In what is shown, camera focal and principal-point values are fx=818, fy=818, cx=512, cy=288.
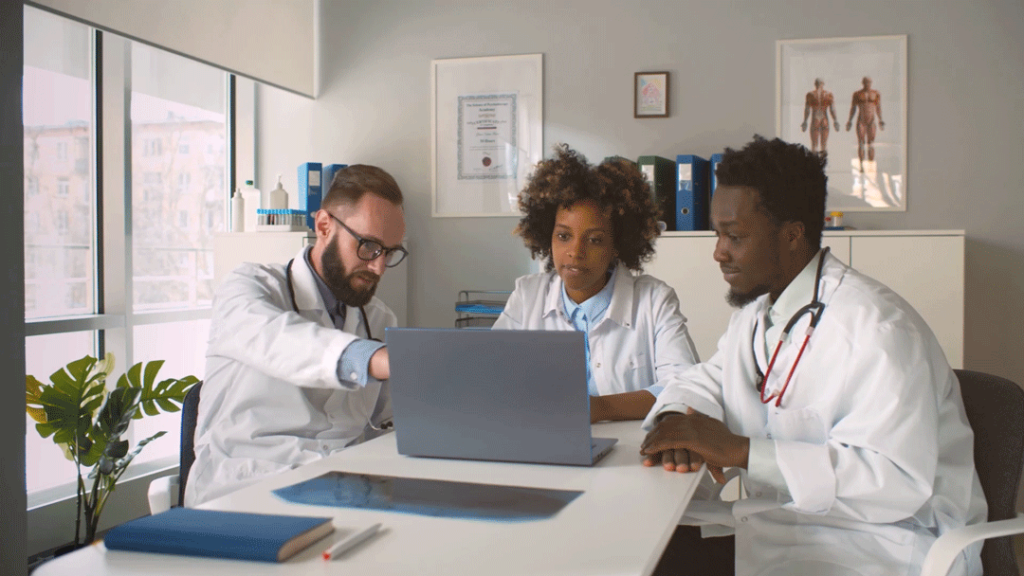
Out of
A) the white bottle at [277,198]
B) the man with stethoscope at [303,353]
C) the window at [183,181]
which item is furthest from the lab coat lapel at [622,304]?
the window at [183,181]

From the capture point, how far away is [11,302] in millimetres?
2428

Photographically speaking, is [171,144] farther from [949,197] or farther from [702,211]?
[949,197]

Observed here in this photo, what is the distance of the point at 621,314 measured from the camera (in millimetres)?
2391

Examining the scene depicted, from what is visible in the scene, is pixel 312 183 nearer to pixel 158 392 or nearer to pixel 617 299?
pixel 158 392

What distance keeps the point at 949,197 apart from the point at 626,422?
248 centimetres

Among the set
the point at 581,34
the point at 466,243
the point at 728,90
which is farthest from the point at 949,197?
the point at 466,243

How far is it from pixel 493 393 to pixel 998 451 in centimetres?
96

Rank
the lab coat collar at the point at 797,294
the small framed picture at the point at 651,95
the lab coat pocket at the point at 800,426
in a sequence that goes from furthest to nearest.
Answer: the small framed picture at the point at 651,95, the lab coat collar at the point at 797,294, the lab coat pocket at the point at 800,426

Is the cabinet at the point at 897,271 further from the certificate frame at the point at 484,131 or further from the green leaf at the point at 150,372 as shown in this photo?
the green leaf at the point at 150,372

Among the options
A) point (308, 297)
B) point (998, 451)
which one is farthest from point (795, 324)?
point (308, 297)

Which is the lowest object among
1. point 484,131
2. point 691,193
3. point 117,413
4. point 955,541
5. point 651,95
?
point 117,413

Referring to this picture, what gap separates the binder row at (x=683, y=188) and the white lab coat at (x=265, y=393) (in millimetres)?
1841

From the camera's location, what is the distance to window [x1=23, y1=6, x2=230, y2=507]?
3.31m

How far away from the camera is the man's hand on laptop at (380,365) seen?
1.54 metres
